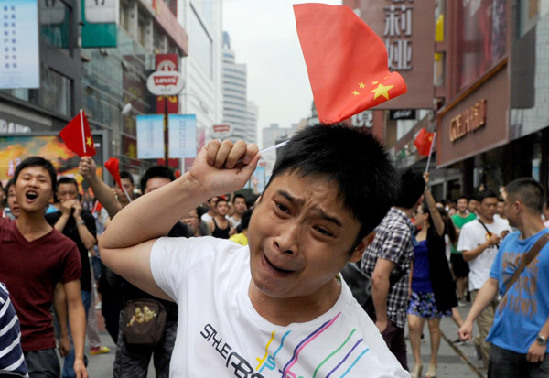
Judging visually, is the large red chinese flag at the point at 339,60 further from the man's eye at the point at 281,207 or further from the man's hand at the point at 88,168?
the man's hand at the point at 88,168

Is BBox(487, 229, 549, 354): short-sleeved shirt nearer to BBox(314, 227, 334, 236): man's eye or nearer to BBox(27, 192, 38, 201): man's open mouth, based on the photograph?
BBox(314, 227, 334, 236): man's eye

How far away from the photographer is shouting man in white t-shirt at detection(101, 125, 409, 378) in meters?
1.51

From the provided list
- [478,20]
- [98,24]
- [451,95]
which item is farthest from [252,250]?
[98,24]

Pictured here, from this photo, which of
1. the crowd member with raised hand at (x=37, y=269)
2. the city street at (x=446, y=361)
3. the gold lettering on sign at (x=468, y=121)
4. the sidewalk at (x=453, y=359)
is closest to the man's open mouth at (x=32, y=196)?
the crowd member with raised hand at (x=37, y=269)

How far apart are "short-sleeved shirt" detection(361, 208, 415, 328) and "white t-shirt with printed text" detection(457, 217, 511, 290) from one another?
2582 millimetres

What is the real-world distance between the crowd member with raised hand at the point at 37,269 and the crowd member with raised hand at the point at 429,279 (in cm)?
373

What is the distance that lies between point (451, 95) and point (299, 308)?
17.2 metres

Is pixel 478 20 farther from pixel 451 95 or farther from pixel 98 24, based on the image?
pixel 98 24

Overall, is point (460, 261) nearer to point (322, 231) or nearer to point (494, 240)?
point (494, 240)

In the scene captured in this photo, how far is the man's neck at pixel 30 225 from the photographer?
3848mm

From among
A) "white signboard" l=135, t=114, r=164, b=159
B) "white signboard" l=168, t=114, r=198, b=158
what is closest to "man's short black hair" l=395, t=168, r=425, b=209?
"white signboard" l=168, t=114, r=198, b=158

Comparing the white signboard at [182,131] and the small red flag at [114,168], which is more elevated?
the white signboard at [182,131]

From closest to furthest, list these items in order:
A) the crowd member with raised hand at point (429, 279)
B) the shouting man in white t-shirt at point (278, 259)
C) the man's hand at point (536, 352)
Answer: the shouting man in white t-shirt at point (278, 259) < the man's hand at point (536, 352) < the crowd member with raised hand at point (429, 279)

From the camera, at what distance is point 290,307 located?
1630mm
